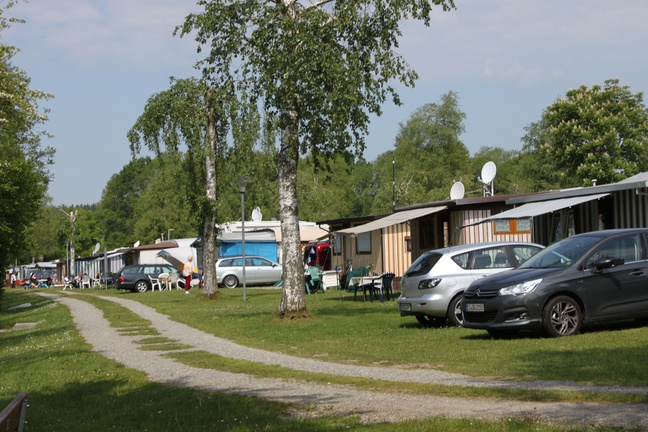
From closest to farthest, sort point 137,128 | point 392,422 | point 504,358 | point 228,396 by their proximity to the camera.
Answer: point 392,422 < point 228,396 < point 504,358 < point 137,128

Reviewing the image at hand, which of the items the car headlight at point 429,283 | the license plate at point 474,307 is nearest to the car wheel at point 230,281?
the car headlight at point 429,283

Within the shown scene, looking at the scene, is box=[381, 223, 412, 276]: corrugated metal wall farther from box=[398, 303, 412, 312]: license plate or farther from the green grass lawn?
box=[398, 303, 412, 312]: license plate

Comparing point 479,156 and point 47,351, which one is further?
point 479,156

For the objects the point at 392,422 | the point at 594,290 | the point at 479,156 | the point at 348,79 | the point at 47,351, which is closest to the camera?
the point at 392,422

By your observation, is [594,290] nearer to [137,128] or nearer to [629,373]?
[629,373]

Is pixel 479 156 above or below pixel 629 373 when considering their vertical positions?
above

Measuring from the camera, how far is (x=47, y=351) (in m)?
15.3

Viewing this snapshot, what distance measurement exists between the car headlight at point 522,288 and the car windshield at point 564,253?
0.69 meters

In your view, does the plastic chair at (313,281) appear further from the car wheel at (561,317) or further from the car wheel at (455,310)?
the car wheel at (561,317)

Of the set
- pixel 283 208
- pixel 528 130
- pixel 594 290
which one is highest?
pixel 528 130

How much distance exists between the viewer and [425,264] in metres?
16.5

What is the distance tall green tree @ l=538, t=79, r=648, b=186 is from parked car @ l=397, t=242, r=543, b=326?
40447 mm

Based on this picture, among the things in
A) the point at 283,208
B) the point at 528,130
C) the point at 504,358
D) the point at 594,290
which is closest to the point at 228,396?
the point at 504,358

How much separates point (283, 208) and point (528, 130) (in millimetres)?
58490
